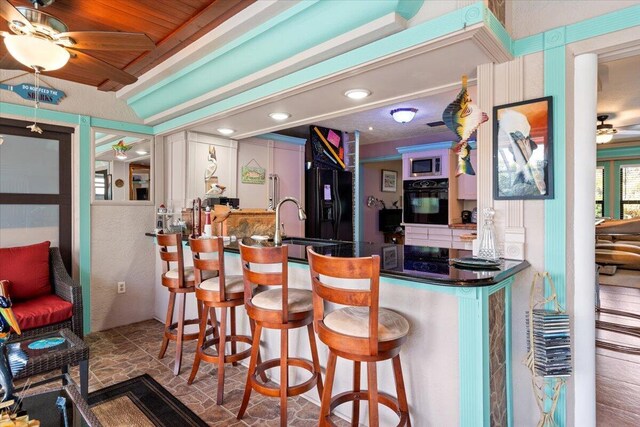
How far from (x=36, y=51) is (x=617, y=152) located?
9087mm

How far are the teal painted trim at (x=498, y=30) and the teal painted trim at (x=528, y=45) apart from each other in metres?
0.04

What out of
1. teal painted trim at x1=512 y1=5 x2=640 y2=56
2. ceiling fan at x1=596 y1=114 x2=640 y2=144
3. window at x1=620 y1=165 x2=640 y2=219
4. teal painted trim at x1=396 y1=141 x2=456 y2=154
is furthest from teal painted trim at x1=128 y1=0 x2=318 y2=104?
window at x1=620 y1=165 x2=640 y2=219

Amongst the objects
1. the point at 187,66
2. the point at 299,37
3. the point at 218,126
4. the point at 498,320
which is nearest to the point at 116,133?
the point at 218,126

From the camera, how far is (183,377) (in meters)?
2.61

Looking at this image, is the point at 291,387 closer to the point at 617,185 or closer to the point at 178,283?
the point at 178,283

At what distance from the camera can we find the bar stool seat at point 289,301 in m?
1.94

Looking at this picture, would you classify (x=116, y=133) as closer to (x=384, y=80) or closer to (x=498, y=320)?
(x=384, y=80)

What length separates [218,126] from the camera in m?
3.59

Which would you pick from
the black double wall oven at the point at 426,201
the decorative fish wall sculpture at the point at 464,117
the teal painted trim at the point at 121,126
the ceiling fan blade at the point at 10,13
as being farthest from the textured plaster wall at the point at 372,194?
the ceiling fan blade at the point at 10,13

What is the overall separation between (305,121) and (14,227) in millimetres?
2850

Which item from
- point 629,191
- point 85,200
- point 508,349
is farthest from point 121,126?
point 629,191

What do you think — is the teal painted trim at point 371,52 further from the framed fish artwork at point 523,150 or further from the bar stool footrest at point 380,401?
the bar stool footrest at point 380,401

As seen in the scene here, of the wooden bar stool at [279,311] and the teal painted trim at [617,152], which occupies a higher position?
the teal painted trim at [617,152]

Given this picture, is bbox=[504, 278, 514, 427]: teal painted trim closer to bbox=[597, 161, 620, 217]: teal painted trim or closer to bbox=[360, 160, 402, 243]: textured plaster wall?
bbox=[360, 160, 402, 243]: textured plaster wall
